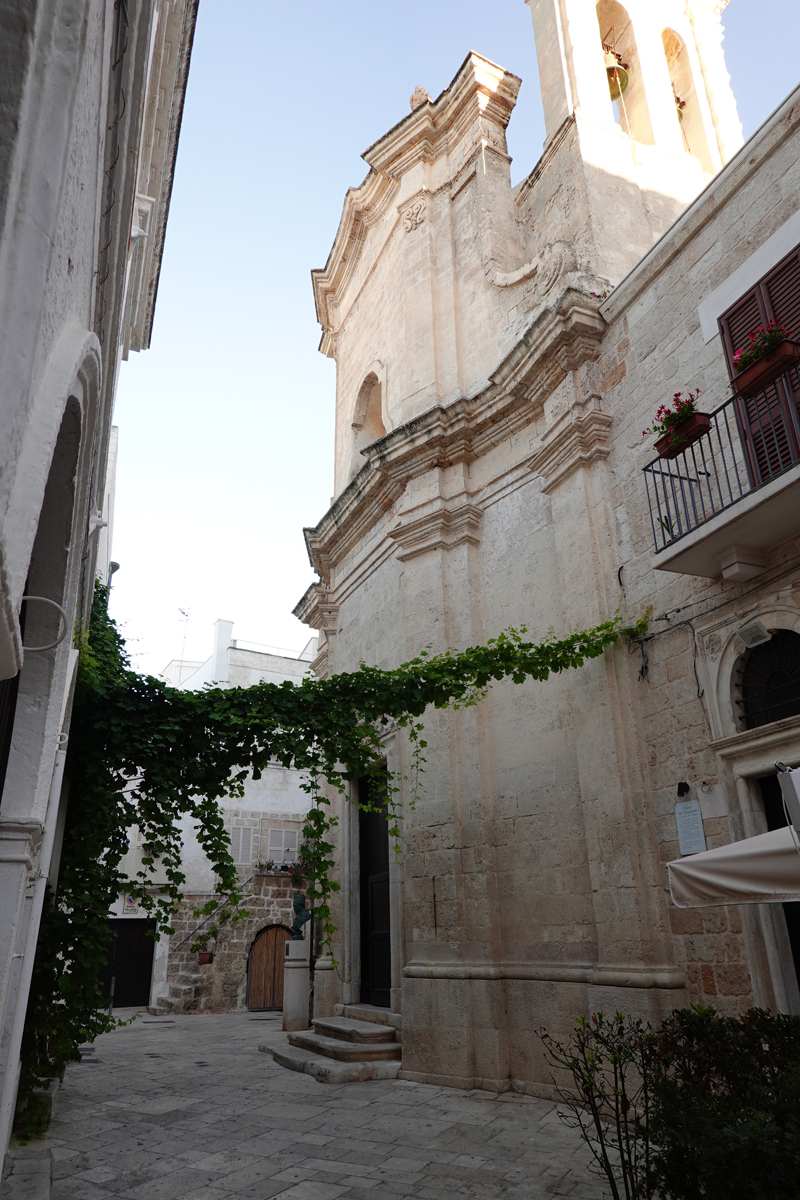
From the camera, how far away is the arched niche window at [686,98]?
11.7 metres

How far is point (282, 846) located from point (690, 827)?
46.8ft

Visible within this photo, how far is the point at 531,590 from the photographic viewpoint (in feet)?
27.9

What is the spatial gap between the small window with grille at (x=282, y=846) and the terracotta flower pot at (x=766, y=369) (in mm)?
15662

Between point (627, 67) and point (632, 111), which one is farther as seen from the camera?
point (627, 67)

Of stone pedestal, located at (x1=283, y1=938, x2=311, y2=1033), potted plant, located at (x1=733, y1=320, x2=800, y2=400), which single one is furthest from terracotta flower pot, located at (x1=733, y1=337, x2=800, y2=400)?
stone pedestal, located at (x1=283, y1=938, x2=311, y2=1033)

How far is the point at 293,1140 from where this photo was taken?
217 inches

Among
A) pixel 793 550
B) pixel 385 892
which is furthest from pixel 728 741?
pixel 385 892

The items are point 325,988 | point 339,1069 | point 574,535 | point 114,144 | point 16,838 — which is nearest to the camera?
point 114,144

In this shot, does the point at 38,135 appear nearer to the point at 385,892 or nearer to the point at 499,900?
the point at 499,900

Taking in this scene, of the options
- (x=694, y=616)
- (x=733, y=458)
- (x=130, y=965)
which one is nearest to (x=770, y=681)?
(x=694, y=616)

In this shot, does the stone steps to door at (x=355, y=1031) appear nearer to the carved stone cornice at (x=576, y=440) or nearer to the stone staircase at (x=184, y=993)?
the carved stone cornice at (x=576, y=440)

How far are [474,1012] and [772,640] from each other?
4.31 metres

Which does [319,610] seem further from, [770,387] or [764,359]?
[764,359]

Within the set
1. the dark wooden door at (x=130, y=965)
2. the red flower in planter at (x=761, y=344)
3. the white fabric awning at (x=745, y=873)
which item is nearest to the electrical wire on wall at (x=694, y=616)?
the red flower in planter at (x=761, y=344)
